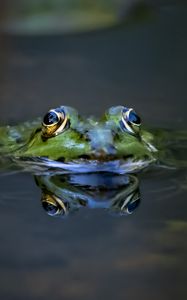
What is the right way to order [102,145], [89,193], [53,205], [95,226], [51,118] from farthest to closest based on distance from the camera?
[51,118], [102,145], [89,193], [53,205], [95,226]

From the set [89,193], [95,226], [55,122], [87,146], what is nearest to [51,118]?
[55,122]

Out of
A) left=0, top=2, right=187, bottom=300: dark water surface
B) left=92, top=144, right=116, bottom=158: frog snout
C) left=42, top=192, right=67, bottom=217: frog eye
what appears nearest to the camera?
left=0, top=2, right=187, bottom=300: dark water surface

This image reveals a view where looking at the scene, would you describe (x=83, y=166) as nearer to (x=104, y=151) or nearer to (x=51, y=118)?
(x=104, y=151)

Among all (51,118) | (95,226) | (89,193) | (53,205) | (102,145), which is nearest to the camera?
(95,226)

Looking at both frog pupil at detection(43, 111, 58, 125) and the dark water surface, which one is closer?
the dark water surface
